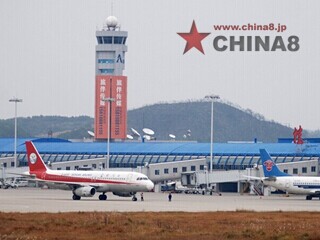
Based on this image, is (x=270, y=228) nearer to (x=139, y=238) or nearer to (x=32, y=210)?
(x=139, y=238)

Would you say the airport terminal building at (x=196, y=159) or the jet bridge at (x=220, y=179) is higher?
the airport terminal building at (x=196, y=159)

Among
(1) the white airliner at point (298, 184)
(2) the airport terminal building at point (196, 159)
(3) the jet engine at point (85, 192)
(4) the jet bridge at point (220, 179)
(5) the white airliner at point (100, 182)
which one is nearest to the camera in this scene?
(5) the white airliner at point (100, 182)

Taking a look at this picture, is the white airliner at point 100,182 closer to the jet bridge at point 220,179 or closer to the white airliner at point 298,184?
the white airliner at point 298,184

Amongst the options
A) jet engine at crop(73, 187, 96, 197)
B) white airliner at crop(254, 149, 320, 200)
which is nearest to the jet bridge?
white airliner at crop(254, 149, 320, 200)

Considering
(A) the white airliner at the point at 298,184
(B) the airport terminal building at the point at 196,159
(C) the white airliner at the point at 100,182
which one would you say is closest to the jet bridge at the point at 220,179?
(B) the airport terminal building at the point at 196,159

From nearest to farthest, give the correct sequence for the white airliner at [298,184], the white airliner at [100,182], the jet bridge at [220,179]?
1. the white airliner at [100,182]
2. the white airliner at [298,184]
3. the jet bridge at [220,179]

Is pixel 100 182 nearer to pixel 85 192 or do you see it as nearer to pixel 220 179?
pixel 85 192

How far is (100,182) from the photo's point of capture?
127 meters

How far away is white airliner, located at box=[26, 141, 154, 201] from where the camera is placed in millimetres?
125375

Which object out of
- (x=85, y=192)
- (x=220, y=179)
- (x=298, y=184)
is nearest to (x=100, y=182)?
(x=85, y=192)

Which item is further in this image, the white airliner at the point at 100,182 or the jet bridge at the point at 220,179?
the jet bridge at the point at 220,179

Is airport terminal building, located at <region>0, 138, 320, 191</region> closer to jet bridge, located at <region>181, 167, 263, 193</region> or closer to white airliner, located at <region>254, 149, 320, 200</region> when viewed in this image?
jet bridge, located at <region>181, 167, 263, 193</region>

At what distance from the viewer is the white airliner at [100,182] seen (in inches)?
4936

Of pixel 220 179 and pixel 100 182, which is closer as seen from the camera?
pixel 100 182
